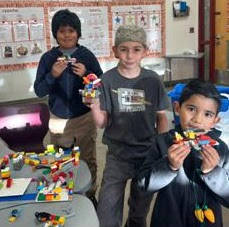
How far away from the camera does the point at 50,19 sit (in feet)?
16.4

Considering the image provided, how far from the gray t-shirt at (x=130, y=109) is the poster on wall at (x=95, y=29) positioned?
363cm

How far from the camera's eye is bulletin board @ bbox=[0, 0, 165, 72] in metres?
4.75

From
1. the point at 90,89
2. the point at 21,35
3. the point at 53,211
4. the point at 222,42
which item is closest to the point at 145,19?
the point at 222,42

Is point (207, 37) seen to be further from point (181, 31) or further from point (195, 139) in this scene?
point (195, 139)

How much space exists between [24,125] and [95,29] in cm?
319

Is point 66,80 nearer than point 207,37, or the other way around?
point 66,80

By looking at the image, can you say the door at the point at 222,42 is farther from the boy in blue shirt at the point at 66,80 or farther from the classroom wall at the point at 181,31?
the boy in blue shirt at the point at 66,80

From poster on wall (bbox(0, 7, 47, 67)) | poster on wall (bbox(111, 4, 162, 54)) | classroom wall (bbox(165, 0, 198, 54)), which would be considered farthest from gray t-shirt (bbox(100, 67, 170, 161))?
classroom wall (bbox(165, 0, 198, 54))

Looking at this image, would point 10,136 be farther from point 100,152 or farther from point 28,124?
point 100,152

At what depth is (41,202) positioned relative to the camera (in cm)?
→ 128

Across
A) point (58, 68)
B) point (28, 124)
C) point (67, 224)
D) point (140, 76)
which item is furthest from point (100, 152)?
point (67, 224)

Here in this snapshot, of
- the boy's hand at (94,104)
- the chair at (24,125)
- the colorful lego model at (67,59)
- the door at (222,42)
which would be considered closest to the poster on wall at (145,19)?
the door at (222,42)

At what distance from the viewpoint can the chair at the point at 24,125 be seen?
8.13 feet

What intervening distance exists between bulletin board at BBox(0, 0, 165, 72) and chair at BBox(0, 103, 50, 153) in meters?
2.51
